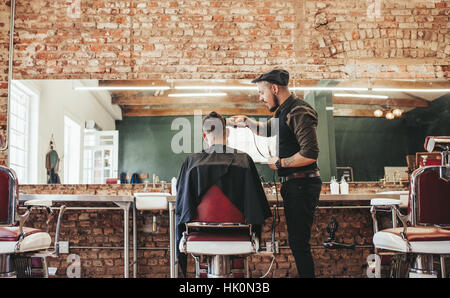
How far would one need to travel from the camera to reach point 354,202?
14.5 feet

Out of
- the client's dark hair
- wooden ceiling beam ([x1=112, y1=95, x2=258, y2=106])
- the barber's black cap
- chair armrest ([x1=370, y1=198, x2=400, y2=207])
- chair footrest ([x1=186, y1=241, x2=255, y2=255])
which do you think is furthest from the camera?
wooden ceiling beam ([x1=112, y1=95, x2=258, y2=106])

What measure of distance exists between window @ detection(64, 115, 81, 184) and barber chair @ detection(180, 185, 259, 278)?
262 centimetres

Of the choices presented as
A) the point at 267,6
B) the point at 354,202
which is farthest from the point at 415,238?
the point at 267,6

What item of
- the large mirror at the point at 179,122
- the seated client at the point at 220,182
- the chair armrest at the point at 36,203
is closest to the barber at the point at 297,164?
the seated client at the point at 220,182

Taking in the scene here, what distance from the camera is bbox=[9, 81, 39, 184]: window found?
14.6ft

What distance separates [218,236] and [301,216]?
53cm

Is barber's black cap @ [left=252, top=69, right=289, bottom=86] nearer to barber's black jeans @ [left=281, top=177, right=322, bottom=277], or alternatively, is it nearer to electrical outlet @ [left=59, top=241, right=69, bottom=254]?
barber's black jeans @ [left=281, top=177, right=322, bottom=277]

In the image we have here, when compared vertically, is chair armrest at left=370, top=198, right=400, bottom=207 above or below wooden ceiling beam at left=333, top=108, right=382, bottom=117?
below

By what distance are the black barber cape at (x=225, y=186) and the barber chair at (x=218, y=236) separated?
0.04 metres

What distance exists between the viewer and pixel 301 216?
2.43 m

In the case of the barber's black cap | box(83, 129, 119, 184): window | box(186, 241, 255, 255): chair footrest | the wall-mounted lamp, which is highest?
the wall-mounted lamp

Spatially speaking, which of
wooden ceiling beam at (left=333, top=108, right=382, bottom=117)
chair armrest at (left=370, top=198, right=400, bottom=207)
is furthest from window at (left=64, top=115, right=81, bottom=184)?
chair armrest at (left=370, top=198, right=400, bottom=207)
